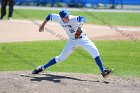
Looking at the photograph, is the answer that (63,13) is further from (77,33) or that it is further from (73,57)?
(73,57)

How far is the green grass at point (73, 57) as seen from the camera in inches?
544

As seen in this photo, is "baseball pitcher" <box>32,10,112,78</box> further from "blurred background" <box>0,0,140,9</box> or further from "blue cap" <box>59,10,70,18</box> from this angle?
"blurred background" <box>0,0,140,9</box>

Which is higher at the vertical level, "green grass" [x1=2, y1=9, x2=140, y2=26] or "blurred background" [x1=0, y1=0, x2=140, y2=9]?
"green grass" [x1=2, y1=9, x2=140, y2=26]

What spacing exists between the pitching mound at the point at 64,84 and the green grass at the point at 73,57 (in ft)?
4.95

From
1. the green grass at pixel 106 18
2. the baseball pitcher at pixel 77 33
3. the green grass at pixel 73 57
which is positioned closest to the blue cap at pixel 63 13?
the baseball pitcher at pixel 77 33

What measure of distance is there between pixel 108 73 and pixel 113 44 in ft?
28.2

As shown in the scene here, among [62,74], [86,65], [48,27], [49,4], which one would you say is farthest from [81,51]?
[49,4]

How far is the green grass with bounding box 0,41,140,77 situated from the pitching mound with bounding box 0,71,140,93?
59.4 inches

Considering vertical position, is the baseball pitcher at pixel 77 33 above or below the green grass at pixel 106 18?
above

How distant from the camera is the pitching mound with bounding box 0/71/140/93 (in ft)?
31.9

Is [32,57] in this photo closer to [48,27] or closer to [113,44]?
[113,44]

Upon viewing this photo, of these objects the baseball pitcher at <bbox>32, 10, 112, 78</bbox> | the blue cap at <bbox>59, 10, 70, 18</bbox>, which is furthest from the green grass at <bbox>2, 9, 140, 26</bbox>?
the blue cap at <bbox>59, 10, 70, 18</bbox>

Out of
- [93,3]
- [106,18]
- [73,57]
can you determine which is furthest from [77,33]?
[93,3]

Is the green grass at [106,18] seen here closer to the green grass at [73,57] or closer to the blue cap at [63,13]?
the green grass at [73,57]
